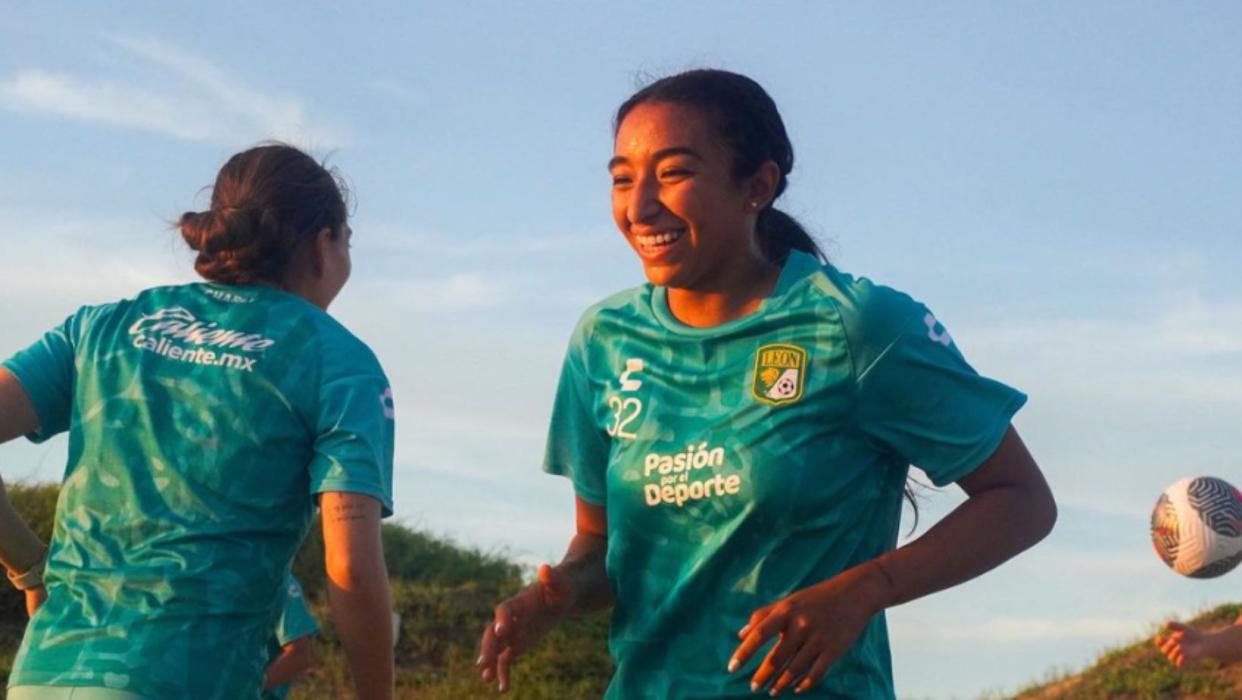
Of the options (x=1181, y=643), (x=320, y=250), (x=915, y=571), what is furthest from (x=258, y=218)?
(x=1181, y=643)

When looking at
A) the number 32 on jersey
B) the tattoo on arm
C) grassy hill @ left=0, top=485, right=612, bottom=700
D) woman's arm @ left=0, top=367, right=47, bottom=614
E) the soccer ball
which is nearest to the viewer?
the tattoo on arm

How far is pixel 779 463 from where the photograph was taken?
389cm

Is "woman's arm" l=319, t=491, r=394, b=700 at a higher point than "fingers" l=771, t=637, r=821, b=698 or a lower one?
higher

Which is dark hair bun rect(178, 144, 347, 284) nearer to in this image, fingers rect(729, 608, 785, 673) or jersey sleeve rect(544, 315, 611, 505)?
jersey sleeve rect(544, 315, 611, 505)

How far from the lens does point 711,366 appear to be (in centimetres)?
406

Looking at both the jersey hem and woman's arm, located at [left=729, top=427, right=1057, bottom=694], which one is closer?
woman's arm, located at [left=729, top=427, right=1057, bottom=694]

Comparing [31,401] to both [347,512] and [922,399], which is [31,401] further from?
[922,399]

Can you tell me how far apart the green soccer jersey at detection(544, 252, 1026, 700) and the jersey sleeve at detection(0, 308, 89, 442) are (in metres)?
1.21

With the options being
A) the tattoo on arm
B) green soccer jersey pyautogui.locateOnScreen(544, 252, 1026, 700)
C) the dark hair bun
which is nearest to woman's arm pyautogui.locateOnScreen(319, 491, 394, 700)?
the tattoo on arm

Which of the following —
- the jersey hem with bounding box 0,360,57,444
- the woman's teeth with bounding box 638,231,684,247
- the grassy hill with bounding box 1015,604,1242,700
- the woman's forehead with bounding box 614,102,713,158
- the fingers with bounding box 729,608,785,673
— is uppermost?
the grassy hill with bounding box 1015,604,1242,700

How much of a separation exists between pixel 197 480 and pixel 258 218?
609 millimetres

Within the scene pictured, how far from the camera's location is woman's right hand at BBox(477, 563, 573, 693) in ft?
12.9

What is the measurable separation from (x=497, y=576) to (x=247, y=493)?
958 cm

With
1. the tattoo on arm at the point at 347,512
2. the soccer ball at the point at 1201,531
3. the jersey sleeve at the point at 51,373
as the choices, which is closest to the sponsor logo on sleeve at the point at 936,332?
the tattoo on arm at the point at 347,512
